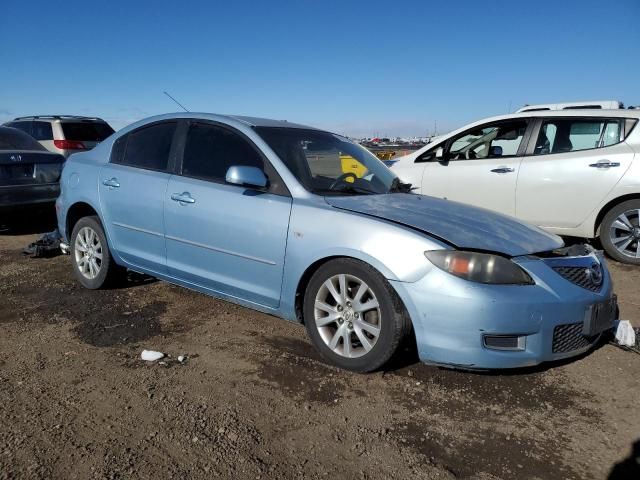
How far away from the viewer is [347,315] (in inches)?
130

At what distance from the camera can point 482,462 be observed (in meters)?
2.48

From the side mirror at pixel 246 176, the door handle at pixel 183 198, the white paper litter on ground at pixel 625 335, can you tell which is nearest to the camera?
the side mirror at pixel 246 176

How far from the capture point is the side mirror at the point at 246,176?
3.62 metres

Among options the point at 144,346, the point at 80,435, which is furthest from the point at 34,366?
the point at 80,435

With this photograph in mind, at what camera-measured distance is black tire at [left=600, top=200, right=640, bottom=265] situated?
5.96m

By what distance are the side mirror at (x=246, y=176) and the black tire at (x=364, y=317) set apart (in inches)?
28.8

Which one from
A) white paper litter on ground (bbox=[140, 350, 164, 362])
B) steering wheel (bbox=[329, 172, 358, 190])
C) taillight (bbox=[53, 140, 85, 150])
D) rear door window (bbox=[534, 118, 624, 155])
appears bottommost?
white paper litter on ground (bbox=[140, 350, 164, 362])

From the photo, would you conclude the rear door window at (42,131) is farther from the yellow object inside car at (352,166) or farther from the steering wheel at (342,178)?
the steering wheel at (342,178)

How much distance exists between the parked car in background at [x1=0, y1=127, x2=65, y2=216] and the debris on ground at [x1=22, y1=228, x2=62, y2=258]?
106cm

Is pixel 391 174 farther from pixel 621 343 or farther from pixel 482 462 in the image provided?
pixel 482 462

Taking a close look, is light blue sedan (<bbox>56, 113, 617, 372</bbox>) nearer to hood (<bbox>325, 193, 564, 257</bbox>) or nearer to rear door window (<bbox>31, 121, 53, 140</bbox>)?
hood (<bbox>325, 193, 564, 257</bbox>)

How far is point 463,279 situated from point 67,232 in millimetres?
3913

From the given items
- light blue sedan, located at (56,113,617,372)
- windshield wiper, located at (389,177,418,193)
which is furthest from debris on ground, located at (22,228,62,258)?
windshield wiper, located at (389,177,418,193)

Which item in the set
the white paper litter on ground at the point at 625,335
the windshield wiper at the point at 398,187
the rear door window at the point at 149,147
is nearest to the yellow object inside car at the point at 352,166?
the windshield wiper at the point at 398,187
